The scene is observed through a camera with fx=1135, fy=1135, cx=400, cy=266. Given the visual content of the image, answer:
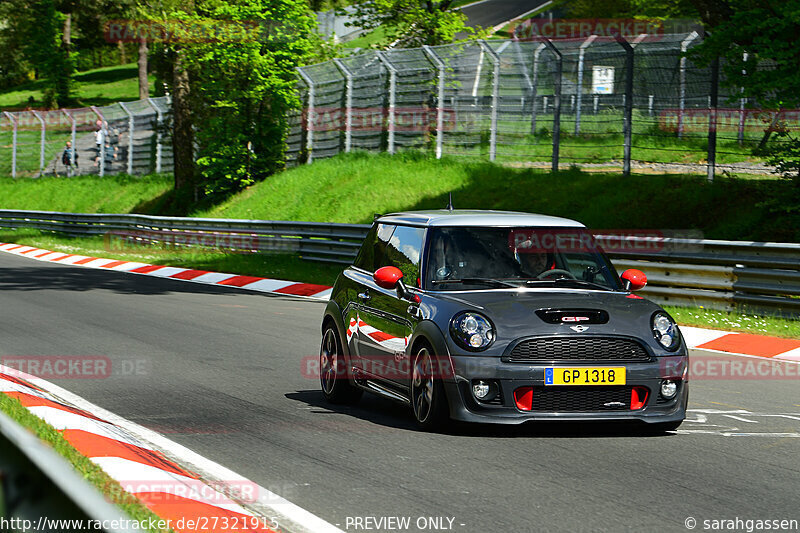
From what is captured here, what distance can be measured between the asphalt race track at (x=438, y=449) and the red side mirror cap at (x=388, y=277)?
101cm

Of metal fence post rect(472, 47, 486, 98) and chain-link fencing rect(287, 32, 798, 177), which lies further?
metal fence post rect(472, 47, 486, 98)

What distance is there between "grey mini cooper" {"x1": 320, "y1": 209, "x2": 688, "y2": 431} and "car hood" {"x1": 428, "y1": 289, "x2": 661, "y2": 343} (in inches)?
0.4

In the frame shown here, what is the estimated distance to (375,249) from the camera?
9477mm

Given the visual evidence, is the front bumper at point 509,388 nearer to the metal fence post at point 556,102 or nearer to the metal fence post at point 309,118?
the metal fence post at point 556,102

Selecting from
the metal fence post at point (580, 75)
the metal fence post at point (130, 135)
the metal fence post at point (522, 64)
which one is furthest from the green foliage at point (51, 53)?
Result: the metal fence post at point (580, 75)

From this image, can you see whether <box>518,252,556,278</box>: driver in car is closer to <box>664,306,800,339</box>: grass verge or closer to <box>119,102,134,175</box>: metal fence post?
<box>664,306,800,339</box>: grass verge

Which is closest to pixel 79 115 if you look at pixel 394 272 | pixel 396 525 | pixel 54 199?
pixel 54 199

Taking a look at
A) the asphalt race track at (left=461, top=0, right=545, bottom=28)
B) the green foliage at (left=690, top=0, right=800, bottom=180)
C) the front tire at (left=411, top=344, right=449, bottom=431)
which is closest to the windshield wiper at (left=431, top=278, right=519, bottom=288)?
the front tire at (left=411, top=344, right=449, bottom=431)

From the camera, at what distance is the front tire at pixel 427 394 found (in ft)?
24.7

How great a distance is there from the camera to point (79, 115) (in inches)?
1918

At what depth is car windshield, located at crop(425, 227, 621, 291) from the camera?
8.34 metres

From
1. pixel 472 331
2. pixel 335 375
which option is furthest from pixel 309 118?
pixel 472 331

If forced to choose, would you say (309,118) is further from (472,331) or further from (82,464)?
(82,464)

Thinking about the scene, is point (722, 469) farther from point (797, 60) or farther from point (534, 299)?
point (797, 60)
